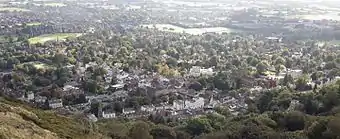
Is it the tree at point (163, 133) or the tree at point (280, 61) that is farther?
the tree at point (280, 61)

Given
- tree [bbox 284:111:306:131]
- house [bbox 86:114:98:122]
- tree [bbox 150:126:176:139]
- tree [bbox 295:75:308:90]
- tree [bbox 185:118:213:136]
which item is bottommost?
house [bbox 86:114:98:122]

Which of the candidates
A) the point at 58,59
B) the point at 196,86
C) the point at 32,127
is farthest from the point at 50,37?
the point at 32,127

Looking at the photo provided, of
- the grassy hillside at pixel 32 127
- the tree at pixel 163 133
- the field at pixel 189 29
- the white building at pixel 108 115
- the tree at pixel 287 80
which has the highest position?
the grassy hillside at pixel 32 127

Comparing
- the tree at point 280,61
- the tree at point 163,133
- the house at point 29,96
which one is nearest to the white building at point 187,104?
the house at point 29,96

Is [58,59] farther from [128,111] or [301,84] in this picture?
[301,84]

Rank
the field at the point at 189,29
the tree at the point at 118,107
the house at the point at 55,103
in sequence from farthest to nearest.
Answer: the field at the point at 189,29, the house at the point at 55,103, the tree at the point at 118,107

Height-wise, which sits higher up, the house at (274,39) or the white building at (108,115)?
the white building at (108,115)

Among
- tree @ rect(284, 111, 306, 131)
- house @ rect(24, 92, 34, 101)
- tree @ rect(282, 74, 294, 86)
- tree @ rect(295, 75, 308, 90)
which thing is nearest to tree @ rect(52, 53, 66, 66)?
house @ rect(24, 92, 34, 101)

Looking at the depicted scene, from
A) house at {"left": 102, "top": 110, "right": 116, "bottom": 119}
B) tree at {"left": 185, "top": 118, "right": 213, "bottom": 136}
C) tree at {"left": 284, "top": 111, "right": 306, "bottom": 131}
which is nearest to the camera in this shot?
tree at {"left": 284, "top": 111, "right": 306, "bottom": 131}

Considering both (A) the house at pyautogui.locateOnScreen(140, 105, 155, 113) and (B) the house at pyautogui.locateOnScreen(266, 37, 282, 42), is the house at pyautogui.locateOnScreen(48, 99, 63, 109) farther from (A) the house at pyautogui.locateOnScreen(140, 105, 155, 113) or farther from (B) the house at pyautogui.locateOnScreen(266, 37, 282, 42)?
(B) the house at pyautogui.locateOnScreen(266, 37, 282, 42)

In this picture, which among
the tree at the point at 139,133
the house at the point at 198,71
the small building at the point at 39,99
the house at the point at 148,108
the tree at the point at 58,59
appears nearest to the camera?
the tree at the point at 139,133

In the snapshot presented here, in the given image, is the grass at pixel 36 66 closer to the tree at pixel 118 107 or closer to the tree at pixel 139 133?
the tree at pixel 118 107
